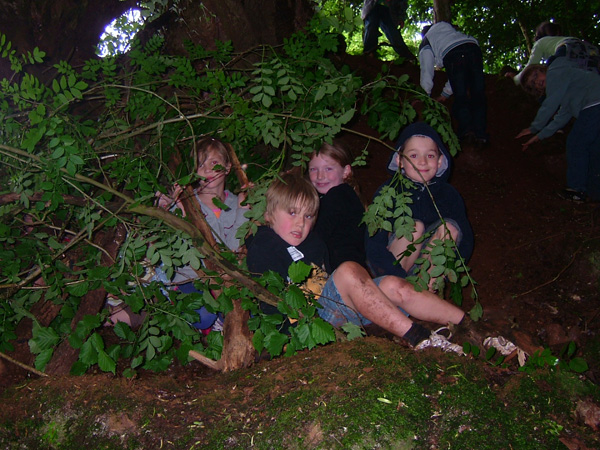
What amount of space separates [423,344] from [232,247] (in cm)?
163

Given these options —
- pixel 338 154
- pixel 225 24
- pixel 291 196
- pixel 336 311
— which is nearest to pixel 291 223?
pixel 291 196

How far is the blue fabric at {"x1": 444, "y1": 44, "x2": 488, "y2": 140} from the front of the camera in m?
5.09

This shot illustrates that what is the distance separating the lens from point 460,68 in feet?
16.9

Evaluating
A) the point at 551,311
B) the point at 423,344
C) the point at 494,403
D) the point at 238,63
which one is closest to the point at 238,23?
the point at 238,63

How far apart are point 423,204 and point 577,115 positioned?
2.76 metres

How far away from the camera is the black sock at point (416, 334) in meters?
2.37

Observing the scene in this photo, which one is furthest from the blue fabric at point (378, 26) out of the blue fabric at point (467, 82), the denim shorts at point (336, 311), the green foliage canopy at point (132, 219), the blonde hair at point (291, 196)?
the denim shorts at point (336, 311)

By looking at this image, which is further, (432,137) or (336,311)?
(432,137)

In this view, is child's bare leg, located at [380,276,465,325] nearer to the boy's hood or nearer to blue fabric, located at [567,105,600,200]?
the boy's hood

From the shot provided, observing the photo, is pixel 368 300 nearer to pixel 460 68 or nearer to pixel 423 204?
pixel 423 204

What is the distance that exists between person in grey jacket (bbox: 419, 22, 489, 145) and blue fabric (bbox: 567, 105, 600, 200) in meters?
1.06

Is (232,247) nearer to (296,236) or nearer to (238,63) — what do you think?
(296,236)

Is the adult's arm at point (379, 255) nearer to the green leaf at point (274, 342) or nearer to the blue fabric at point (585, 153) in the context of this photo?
the green leaf at point (274, 342)

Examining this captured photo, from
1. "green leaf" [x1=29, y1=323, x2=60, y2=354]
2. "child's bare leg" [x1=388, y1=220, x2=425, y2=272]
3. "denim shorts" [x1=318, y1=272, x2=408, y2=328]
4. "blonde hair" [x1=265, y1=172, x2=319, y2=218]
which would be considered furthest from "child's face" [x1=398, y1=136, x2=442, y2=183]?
"green leaf" [x1=29, y1=323, x2=60, y2=354]
